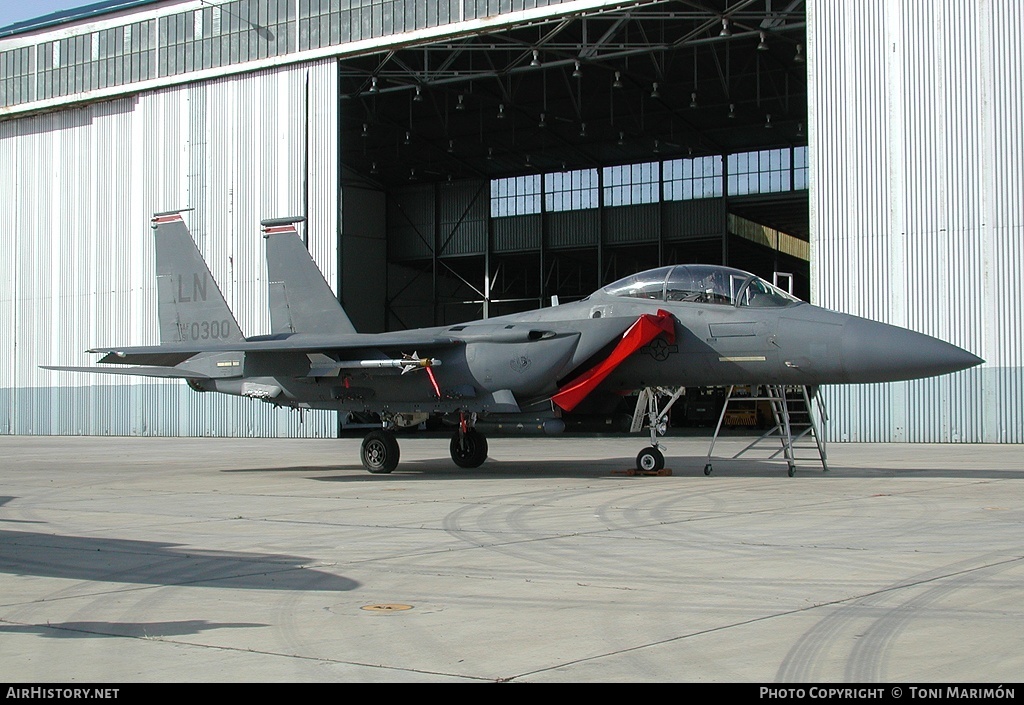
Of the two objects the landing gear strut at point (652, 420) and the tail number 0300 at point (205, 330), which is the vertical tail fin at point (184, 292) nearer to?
the tail number 0300 at point (205, 330)

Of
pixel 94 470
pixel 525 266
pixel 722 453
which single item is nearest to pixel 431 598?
pixel 94 470

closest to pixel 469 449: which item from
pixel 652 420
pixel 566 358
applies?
pixel 566 358

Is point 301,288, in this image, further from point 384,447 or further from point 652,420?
point 652,420

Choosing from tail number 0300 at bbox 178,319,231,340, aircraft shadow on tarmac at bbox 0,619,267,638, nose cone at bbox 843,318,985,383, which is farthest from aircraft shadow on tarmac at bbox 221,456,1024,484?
aircraft shadow on tarmac at bbox 0,619,267,638

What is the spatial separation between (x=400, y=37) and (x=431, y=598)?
25.6 meters

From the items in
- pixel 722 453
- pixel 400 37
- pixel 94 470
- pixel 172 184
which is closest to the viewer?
pixel 94 470

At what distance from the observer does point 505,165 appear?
4788 cm

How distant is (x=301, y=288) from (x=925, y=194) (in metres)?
14.8

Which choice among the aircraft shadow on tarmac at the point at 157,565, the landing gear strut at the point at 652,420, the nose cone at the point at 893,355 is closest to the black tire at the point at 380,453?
the landing gear strut at the point at 652,420

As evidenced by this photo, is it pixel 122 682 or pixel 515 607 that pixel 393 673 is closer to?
pixel 122 682

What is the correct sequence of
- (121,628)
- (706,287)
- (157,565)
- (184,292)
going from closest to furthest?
(121,628) < (157,565) < (706,287) < (184,292)

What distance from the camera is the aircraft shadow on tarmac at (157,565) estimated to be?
660cm

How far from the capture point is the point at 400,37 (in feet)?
96.0

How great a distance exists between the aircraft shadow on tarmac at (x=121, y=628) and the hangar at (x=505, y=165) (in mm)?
21568
